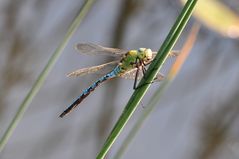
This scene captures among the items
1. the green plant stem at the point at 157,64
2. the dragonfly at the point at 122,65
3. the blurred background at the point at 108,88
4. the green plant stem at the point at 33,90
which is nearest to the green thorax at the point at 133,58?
the dragonfly at the point at 122,65

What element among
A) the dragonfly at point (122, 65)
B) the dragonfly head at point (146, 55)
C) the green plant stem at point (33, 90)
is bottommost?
the green plant stem at point (33, 90)

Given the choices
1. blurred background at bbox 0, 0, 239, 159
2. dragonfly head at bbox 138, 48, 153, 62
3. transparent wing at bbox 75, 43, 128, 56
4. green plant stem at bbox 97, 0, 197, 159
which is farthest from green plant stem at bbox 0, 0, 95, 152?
blurred background at bbox 0, 0, 239, 159

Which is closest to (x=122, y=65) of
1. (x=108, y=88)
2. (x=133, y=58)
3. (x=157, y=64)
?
(x=133, y=58)

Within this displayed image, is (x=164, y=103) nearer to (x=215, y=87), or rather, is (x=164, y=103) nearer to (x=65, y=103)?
(x=215, y=87)

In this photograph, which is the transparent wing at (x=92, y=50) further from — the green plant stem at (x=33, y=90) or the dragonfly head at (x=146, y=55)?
the green plant stem at (x=33, y=90)

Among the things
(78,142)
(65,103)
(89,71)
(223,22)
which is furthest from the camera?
(78,142)

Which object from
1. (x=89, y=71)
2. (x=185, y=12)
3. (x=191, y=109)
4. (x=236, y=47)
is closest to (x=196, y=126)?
(x=191, y=109)

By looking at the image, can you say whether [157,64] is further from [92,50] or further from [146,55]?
[92,50]

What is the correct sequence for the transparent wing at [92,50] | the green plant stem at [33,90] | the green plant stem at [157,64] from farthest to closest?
1. the transparent wing at [92,50]
2. the green plant stem at [33,90]
3. the green plant stem at [157,64]

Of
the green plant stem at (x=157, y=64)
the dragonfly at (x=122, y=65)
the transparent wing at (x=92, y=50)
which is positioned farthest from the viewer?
the transparent wing at (x=92, y=50)
